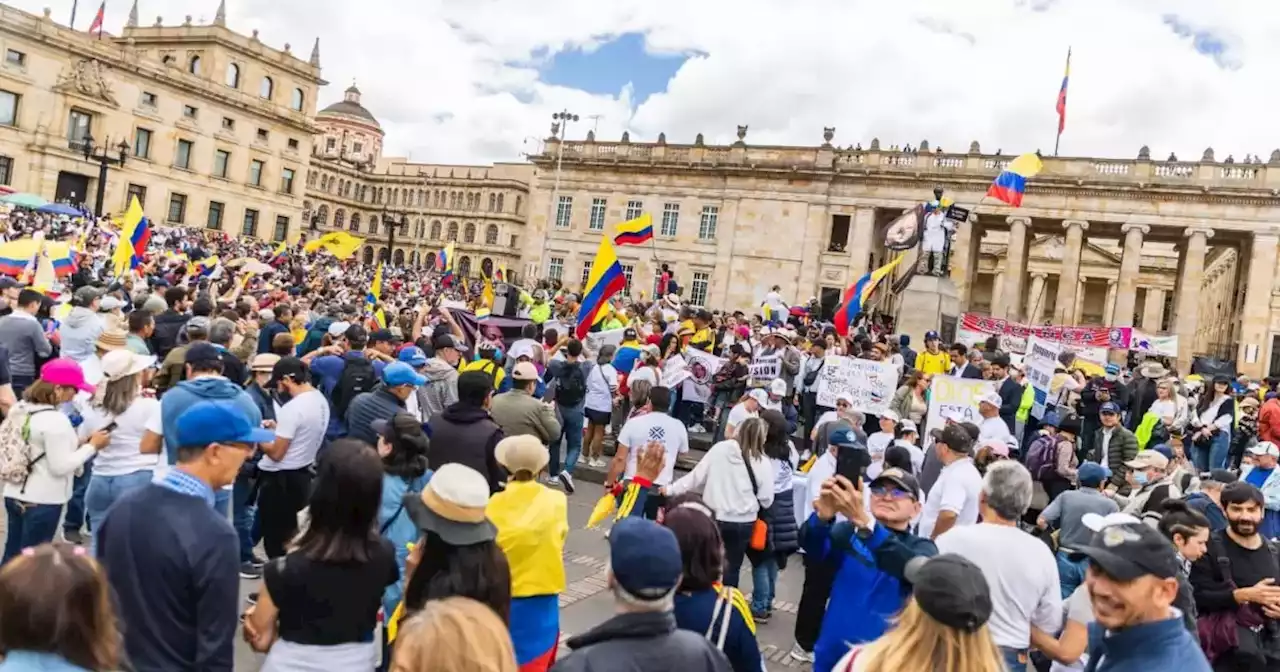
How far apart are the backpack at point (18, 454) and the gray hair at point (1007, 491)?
5.42 metres

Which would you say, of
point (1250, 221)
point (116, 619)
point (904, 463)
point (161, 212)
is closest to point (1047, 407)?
point (904, 463)

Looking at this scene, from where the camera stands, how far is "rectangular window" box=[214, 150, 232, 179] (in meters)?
56.7

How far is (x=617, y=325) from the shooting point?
48.5 feet

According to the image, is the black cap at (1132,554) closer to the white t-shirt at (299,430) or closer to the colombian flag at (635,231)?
the white t-shirt at (299,430)

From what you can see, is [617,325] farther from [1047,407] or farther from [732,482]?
[732,482]

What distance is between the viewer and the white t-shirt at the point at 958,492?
6082mm

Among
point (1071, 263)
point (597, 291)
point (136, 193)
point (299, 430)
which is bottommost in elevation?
point (299, 430)

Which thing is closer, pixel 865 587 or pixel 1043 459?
pixel 865 587

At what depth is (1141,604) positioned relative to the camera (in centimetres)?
297

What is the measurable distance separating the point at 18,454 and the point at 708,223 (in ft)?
135

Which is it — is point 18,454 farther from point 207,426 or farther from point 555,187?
point 555,187

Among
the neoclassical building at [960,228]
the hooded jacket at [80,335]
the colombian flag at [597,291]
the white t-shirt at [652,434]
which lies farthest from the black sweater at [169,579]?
the neoclassical building at [960,228]

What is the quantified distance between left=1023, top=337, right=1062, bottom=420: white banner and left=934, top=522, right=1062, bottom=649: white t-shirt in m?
8.87

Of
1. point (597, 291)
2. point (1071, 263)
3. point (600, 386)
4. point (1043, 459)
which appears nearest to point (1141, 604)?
point (1043, 459)
